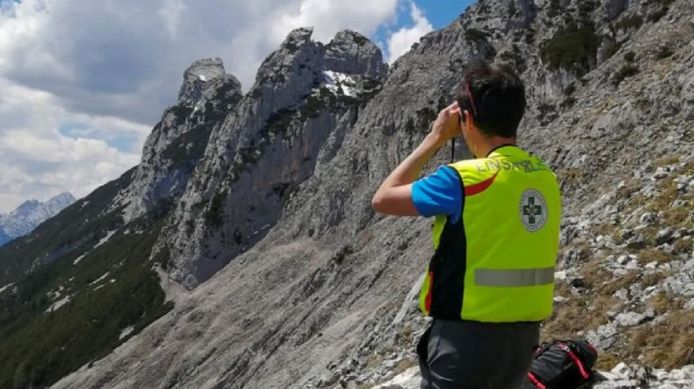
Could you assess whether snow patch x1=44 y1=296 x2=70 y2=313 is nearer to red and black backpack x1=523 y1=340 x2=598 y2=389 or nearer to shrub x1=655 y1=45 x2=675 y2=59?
shrub x1=655 y1=45 x2=675 y2=59

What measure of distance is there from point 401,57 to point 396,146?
23109 millimetres

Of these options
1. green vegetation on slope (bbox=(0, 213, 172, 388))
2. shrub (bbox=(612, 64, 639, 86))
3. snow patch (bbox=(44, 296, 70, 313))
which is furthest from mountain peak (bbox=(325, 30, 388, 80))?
shrub (bbox=(612, 64, 639, 86))

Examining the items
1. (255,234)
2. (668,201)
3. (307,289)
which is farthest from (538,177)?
(255,234)

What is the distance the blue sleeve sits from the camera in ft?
13.6

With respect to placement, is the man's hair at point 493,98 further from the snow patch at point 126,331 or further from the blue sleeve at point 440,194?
the snow patch at point 126,331

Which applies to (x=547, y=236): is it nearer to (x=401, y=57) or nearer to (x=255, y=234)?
(x=401, y=57)

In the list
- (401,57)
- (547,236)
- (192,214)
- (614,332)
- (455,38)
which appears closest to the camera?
(547,236)

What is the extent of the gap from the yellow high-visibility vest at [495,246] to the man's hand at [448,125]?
1.32 feet

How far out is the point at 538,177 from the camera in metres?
4.38

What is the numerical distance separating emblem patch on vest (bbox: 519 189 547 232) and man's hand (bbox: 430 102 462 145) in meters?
0.76

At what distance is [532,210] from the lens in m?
4.26

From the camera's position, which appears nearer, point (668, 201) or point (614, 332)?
point (614, 332)

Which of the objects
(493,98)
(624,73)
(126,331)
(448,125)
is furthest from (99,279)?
(493,98)

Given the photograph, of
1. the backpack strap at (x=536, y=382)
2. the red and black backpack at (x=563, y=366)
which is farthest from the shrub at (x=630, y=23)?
the backpack strap at (x=536, y=382)
